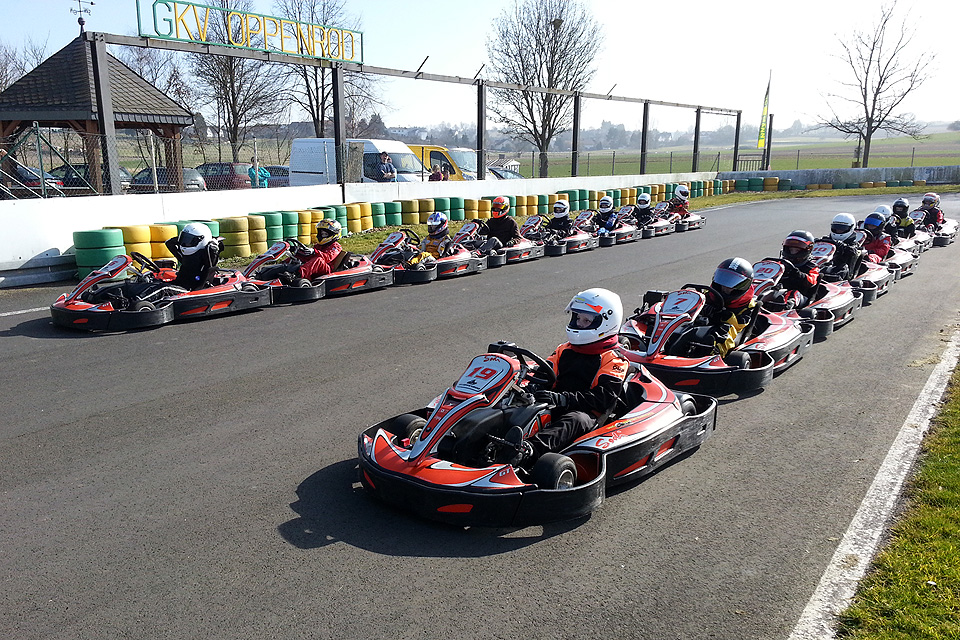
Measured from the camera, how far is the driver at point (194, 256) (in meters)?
9.06

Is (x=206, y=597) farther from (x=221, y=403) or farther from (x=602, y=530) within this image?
(x=221, y=403)

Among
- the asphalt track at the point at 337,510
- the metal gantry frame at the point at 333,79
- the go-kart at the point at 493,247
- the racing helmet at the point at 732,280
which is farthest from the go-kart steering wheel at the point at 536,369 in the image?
the metal gantry frame at the point at 333,79

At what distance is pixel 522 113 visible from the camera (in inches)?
1435

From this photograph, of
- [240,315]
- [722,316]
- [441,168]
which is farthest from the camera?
[441,168]

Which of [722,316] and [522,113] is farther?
[522,113]

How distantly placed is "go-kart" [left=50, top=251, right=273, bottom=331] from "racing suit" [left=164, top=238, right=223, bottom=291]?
113 millimetres

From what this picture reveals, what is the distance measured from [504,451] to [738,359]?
284 cm

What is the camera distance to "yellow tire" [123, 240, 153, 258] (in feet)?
38.5

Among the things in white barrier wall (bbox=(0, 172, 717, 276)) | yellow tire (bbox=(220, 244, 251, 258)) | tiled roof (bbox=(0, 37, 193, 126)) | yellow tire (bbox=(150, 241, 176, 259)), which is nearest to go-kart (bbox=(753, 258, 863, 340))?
yellow tire (bbox=(220, 244, 251, 258))

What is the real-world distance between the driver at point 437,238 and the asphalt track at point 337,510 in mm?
4885

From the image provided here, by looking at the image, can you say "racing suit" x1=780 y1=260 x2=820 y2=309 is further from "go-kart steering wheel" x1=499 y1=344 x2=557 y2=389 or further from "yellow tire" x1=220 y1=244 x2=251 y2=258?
"yellow tire" x1=220 y1=244 x2=251 y2=258

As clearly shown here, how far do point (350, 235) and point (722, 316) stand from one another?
10672 millimetres

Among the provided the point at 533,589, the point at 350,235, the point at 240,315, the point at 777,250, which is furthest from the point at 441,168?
the point at 533,589

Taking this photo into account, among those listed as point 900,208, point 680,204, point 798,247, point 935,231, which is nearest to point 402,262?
point 798,247
